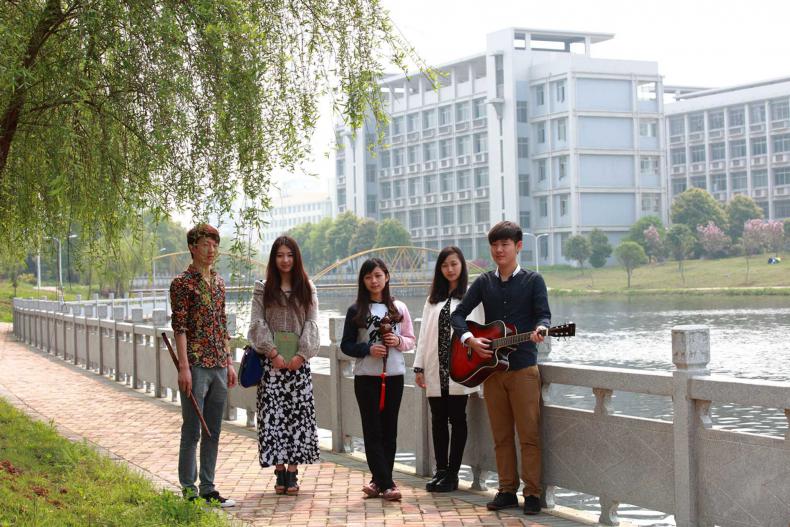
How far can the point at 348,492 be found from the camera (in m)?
7.50

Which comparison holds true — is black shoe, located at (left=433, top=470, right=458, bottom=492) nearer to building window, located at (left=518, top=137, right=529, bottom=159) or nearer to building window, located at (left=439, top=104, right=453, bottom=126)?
building window, located at (left=518, top=137, right=529, bottom=159)

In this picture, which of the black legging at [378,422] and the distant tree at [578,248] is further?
the distant tree at [578,248]

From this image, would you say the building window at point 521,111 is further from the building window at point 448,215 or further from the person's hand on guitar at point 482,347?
the person's hand on guitar at point 482,347

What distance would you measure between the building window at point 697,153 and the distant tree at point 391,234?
2523 centimetres

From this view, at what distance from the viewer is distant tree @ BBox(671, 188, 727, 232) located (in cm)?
8188

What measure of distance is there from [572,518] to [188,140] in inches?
139

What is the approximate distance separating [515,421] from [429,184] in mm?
96242

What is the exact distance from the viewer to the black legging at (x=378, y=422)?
7102 mm

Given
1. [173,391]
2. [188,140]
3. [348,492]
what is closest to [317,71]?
[188,140]

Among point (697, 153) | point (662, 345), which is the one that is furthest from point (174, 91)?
point (697, 153)

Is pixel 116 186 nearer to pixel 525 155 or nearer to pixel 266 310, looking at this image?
pixel 266 310

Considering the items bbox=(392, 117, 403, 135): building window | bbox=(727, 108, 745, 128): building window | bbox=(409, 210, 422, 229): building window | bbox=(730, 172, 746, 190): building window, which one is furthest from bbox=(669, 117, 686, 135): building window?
bbox=(392, 117, 403, 135): building window

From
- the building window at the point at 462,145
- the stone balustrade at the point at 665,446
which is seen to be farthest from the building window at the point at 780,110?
the stone balustrade at the point at 665,446

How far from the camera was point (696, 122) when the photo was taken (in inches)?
3770
